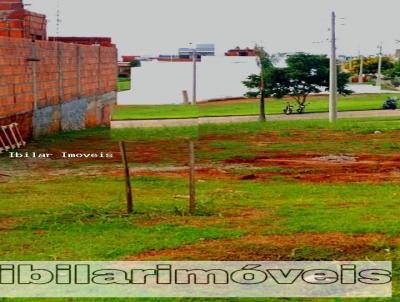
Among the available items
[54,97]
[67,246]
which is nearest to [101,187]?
[67,246]

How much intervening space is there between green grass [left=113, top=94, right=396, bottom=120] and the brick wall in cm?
262

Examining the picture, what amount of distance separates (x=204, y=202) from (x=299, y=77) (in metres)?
27.7

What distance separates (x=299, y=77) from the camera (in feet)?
125

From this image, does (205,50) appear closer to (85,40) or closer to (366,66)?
(85,40)

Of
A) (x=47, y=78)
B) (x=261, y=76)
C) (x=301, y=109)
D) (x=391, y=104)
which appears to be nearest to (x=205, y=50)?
(x=47, y=78)

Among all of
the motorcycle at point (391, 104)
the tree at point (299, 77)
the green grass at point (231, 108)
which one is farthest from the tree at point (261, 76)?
the motorcycle at point (391, 104)

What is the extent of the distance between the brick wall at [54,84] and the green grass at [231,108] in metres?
2.62

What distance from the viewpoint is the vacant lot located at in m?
7.93

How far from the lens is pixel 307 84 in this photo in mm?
39219

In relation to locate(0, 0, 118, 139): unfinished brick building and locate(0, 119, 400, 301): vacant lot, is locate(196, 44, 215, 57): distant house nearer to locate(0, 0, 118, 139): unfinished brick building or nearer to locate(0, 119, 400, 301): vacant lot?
locate(0, 119, 400, 301): vacant lot

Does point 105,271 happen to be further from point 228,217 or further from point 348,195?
point 348,195

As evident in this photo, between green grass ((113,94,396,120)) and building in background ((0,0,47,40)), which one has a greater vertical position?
building in background ((0,0,47,40))

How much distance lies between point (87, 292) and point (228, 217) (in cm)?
371

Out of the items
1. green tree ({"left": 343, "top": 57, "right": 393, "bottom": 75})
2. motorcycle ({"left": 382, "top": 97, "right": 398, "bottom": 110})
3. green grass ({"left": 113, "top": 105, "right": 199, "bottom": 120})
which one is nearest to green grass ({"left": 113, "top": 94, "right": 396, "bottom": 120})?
green grass ({"left": 113, "top": 105, "right": 199, "bottom": 120})
